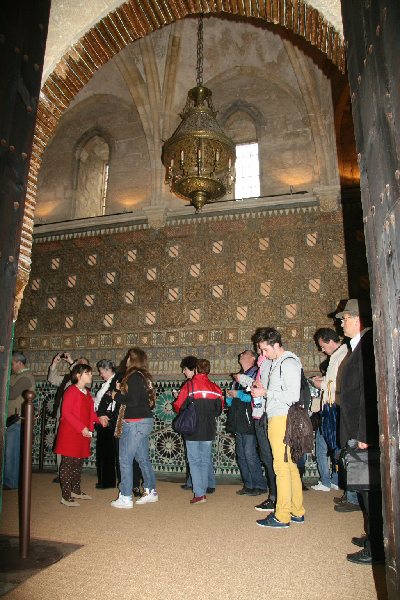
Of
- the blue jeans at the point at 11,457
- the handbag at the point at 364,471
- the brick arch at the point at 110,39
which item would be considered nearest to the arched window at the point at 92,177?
the blue jeans at the point at 11,457

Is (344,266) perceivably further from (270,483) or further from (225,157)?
(270,483)

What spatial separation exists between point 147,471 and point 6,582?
100 inches

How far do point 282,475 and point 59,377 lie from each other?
18.6ft

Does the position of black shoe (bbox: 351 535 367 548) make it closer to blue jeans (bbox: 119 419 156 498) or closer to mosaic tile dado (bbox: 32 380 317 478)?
blue jeans (bbox: 119 419 156 498)

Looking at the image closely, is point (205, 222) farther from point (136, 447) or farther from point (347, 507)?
point (347, 507)

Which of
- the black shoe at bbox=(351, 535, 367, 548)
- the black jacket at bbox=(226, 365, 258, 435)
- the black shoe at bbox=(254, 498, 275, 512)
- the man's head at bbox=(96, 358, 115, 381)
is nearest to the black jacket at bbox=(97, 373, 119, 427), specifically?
the man's head at bbox=(96, 358, 115, 381)

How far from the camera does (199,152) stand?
6457 mm

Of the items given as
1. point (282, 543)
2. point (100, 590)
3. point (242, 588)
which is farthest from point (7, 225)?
point (282, 543)

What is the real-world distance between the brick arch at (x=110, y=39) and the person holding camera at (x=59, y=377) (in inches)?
125

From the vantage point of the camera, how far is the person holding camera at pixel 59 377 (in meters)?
6.75

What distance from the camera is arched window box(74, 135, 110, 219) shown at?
10.8 meters

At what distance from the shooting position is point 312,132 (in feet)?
30.9

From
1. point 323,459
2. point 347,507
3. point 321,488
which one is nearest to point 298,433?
point 347,507

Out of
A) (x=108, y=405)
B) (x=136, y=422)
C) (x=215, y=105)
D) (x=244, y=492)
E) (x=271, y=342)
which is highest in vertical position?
(x=215, y=105)
